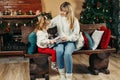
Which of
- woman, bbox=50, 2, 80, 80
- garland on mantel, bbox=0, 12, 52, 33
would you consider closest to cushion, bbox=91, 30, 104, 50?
woman, bbox=50, 2, 80, 80

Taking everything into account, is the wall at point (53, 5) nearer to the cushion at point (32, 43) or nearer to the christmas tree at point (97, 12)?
the christmas tree at point (97, 12)

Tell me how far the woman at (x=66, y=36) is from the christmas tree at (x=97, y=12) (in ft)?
7.65

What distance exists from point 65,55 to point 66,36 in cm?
39

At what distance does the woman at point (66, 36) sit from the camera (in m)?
3.80

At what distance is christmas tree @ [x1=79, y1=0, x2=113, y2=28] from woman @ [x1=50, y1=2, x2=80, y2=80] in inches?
91.8

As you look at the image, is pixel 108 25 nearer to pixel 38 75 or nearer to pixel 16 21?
pixel 16 21

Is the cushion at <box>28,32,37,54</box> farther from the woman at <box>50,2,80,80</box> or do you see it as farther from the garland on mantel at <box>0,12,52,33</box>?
the garland on mantel at <box>0,12,52,33</box>

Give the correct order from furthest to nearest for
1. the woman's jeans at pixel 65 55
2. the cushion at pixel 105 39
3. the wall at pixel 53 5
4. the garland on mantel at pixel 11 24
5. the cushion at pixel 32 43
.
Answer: the wall at pixel 53 5, the garland on mantel at pixel 11 24, the cushion at pixel 105 39, the cushion at pixel 32 43, the woman's jeans at pixel 65 55

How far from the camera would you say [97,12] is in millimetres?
6488

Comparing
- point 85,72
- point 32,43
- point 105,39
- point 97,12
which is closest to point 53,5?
point 97,12

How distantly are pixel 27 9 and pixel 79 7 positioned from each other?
157cm

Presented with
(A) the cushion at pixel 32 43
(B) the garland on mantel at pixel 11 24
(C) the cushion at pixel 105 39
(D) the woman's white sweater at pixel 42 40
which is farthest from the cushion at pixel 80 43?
(B) the garland on mantel at pixel 11 24

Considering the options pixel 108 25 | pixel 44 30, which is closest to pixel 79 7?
pixel 108 25

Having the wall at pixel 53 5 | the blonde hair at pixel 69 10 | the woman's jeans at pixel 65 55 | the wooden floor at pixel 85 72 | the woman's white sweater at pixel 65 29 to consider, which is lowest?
the wooden floor at pixel 85 72
